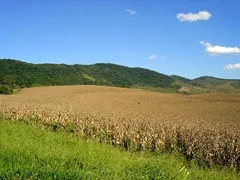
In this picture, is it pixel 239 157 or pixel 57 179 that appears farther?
pixel 239 157

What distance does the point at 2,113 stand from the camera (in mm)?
23797

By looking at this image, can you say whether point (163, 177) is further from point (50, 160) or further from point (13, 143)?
point (13, 143)

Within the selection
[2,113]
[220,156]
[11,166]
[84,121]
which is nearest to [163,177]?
[11,166]

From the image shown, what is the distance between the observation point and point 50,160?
30.9 feet

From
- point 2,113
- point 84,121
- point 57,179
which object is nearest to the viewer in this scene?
point 57,179

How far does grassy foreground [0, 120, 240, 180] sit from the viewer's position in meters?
7.63

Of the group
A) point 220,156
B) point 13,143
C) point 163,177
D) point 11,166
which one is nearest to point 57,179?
point 11,166

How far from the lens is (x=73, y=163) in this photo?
30.9ft

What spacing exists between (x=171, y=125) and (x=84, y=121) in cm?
491

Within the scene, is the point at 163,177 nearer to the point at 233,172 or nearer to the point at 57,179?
the point at 57,179

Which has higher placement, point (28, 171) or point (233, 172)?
point (28, 171)

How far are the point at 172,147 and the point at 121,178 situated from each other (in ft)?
23.8

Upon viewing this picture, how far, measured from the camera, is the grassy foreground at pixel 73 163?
7.63 metres

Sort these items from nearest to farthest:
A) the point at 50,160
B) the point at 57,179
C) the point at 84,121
Answer: 1. the point at 57,179
2. the point at 50,160
3. the point at 84,121
